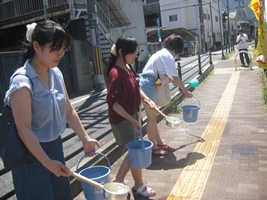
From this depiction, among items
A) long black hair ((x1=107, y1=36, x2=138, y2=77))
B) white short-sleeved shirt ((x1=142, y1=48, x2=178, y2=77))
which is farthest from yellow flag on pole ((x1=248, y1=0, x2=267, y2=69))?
long black hair ((x1=107, y1=36, x2=138, y2=77))

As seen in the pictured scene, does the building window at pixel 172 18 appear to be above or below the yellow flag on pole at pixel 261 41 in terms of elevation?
above

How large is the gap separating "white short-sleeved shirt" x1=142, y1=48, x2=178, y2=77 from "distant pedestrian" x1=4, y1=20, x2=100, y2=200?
7.38 ft

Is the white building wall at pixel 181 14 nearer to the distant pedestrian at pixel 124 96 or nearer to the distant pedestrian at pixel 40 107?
the distant pedestrian at pixel 124 96

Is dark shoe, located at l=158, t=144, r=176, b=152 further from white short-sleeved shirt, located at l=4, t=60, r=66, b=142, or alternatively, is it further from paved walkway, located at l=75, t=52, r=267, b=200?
white short-sleeved shirt, located at l=4, t=60, r=66, b=142

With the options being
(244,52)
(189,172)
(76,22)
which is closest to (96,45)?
(76,22)

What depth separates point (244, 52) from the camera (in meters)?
13.4

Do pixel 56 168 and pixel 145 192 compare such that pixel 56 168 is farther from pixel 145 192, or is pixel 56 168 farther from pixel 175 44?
Result: pixel 175 44

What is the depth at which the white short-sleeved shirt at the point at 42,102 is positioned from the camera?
1.72 m

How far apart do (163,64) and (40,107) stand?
2.55m

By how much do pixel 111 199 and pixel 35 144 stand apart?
22.6 inches

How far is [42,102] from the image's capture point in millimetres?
1796

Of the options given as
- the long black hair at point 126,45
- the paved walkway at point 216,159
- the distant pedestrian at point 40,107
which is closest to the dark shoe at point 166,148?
the paved walkway at point 216,159

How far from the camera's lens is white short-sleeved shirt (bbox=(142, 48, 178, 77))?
4.03 meters

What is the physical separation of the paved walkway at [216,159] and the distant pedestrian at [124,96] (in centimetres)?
49
